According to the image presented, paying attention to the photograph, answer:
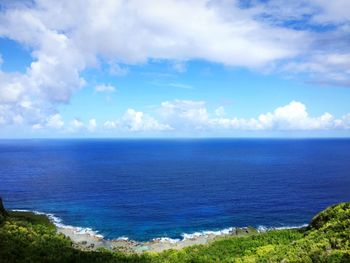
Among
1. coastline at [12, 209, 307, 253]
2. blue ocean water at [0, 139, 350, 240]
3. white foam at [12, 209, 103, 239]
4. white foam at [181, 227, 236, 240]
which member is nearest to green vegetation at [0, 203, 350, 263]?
coastline at [12, 209, 307, 253]

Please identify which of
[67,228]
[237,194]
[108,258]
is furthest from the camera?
[237,194]

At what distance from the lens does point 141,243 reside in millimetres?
91438

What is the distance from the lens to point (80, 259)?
58312 mm

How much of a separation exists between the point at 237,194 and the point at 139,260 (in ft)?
296

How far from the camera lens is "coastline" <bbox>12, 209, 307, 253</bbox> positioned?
86.8 metres

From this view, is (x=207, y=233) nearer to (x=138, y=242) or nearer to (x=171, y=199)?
(x=138, y=242)

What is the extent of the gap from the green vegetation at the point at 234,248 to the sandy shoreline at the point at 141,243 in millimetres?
12493

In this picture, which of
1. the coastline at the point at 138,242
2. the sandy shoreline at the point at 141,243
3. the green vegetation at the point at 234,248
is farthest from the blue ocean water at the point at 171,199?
the green vegetation at the point at 234,248

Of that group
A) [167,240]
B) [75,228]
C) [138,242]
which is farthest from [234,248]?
[75,228]

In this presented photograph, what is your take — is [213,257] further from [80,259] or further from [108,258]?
[80,259]

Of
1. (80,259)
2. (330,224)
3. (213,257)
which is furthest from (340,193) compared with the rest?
(80,259)

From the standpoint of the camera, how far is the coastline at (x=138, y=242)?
285 feet

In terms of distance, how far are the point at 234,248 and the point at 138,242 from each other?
96.3ft

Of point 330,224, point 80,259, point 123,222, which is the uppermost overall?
point 330,224
